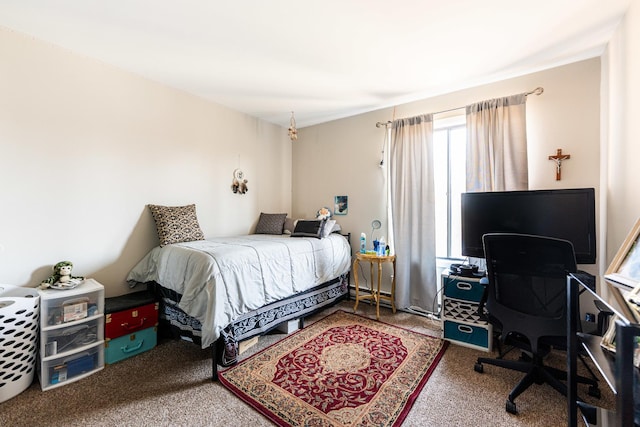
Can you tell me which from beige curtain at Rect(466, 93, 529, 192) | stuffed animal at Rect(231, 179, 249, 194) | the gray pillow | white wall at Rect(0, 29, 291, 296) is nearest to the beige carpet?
white wall at Rect(0, 29, 291, 296)

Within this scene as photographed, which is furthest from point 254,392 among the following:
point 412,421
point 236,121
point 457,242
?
point 236,121

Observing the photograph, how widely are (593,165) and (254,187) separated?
3.78m

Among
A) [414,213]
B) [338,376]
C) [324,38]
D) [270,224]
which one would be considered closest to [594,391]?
[338,376]

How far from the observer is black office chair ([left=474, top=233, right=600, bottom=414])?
1654 millimetres

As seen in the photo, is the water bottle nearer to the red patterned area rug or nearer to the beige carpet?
the red patterned area rug

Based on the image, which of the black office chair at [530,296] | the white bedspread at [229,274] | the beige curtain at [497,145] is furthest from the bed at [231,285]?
the beige curtain at [497,145]

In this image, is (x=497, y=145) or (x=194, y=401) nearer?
(x=194, y=401)

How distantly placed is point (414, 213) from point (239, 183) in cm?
238

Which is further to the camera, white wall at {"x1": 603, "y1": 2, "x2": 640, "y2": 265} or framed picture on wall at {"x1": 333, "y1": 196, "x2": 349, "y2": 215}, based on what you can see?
framed picture on wall at {"x1": 333, "y1": 196, "x2": 349, "y2": 215}

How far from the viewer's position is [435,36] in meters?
2.11

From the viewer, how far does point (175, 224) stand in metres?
2.82

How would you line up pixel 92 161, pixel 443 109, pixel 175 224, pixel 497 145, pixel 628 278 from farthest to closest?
pixel 443 109
pixel 175 224
pixel 497 145
pixel 92 161
pixel 628 278

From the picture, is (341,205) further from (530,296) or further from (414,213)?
(530,296)

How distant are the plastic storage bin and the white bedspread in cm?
83
